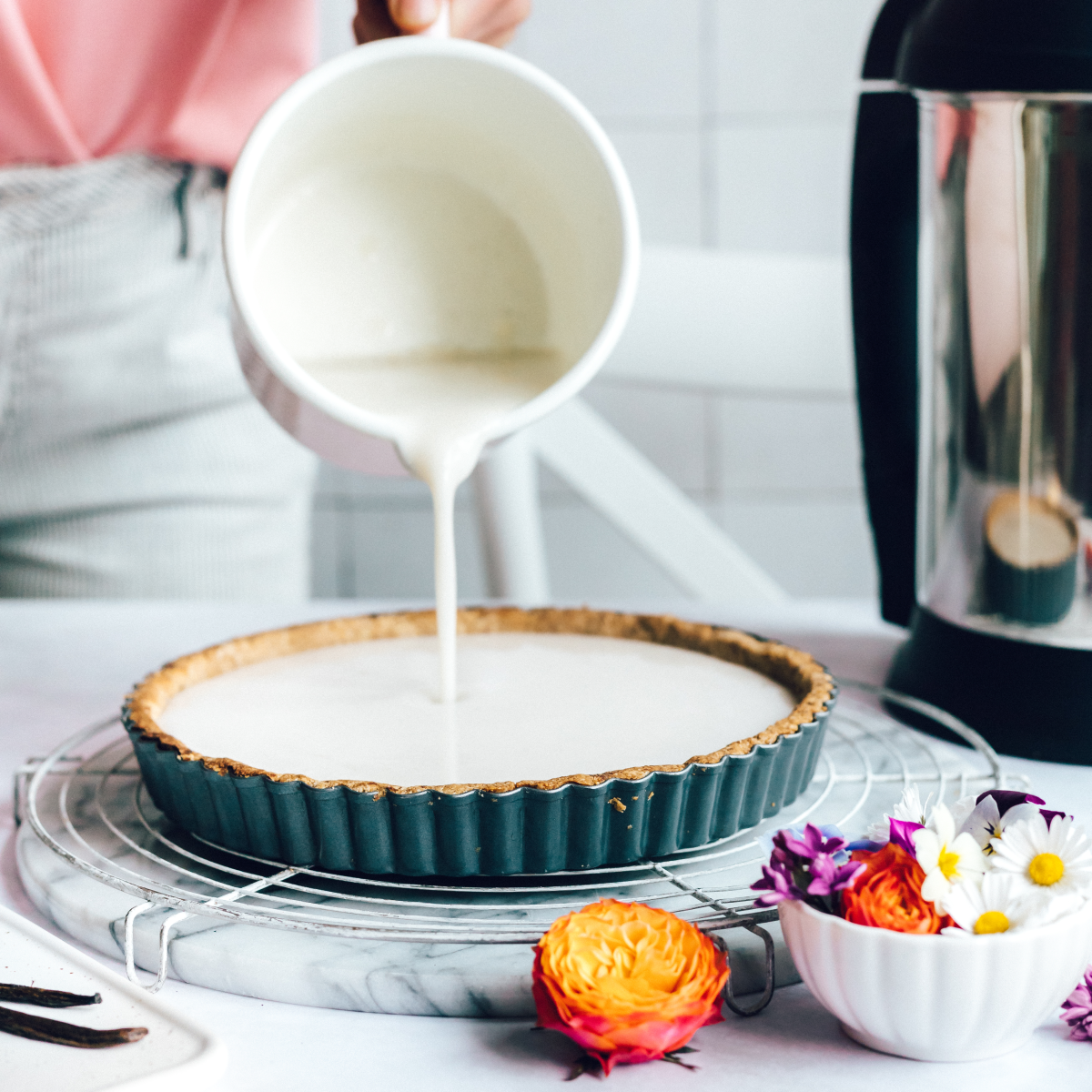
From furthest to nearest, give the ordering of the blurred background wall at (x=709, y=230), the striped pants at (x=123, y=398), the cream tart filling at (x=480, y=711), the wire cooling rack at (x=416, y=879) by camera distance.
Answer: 1. the blurred background wall at (x=709, y=230)
2. the striped pants at (x=123, y=398)
3. the cream tart filling at (x=480, y=711)
4. the wire cooling rack at (x=416, y=879)

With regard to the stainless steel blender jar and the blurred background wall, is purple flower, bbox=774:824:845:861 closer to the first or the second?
the stainless steel blender jar

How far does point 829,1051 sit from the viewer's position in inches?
20.9

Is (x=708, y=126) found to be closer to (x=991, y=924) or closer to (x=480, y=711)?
(x=480, y=711)

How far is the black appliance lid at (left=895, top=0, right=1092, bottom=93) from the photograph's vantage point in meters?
0.75

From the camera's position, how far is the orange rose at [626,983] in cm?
49

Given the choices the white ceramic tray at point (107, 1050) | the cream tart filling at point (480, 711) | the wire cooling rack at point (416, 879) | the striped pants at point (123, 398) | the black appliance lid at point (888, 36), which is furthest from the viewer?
the striped pants at point (123, 398)

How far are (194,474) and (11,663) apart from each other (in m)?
0.36

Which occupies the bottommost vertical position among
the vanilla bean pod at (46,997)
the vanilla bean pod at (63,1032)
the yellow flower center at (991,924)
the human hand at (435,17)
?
the vanilla bean pod at (46,997)

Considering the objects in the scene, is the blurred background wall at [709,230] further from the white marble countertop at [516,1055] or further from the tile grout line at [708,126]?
the white marble countertop at [516,1055]

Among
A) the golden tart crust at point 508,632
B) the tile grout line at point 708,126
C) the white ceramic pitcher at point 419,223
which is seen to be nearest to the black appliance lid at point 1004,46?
the white ceramic pitcher at point 419,223

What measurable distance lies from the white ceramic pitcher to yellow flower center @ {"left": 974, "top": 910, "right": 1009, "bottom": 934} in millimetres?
352

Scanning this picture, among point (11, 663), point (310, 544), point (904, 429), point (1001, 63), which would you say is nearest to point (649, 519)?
point (904, 429)

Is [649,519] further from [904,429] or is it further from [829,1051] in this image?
[829,1051]

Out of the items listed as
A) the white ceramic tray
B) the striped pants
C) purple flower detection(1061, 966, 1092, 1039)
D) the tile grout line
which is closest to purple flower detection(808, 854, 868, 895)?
purple flower detection(1061, 966, 1092, 1039)
